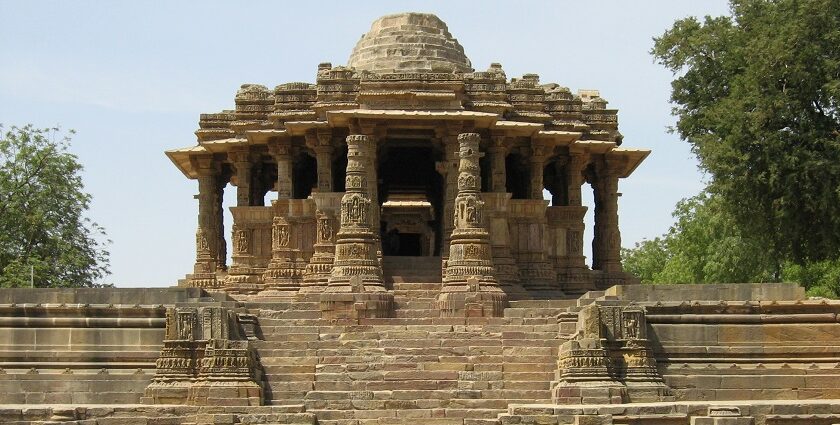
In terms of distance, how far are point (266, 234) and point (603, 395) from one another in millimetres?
10917

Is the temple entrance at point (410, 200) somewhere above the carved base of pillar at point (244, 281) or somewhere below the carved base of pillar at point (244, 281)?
above

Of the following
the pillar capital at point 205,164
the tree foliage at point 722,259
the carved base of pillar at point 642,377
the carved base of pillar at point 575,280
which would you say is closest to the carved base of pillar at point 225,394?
the carved base of pillar at point 642,377

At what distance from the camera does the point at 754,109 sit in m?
27.5

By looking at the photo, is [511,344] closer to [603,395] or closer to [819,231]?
[603,395]

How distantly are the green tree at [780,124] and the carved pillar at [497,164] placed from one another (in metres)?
4.28

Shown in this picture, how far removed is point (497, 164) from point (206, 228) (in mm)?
6651

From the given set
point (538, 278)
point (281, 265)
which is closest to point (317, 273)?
point (281, 265)

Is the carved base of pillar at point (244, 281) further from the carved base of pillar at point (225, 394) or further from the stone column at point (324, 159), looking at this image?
the carved base of pillar at point (225, 394)

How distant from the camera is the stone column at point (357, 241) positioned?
23.0m

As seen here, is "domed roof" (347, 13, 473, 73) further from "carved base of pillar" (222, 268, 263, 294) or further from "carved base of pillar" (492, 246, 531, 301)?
"carved base of pillar" (222, 268, 263, 294)

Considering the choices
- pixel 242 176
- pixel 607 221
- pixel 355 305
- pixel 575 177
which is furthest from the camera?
pixel 607 221

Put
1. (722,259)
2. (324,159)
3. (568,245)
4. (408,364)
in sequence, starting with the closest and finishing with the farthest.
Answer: (408,364)
(324,159)
(568,245)
(722,259)

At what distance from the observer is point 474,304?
74.5 feet

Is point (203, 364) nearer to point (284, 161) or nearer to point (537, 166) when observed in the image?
point (284, 161)
